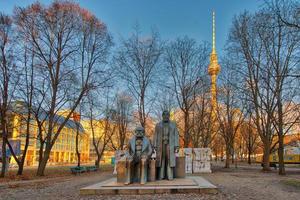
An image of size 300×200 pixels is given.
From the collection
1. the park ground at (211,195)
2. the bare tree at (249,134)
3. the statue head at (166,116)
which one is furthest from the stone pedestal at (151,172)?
the bare tree at (249,134)

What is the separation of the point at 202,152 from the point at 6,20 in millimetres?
19148

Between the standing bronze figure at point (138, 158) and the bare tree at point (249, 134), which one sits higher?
the bare tree at point (249, 134)

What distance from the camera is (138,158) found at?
12188 millimetres

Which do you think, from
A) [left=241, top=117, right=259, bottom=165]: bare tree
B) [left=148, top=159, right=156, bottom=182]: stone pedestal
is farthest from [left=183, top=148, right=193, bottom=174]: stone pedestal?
[left=241, top=117, right=259, bottom=165]: bare tree

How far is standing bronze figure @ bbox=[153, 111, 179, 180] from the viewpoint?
13.1 meters

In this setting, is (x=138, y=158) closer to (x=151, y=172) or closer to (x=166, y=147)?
(x=151, y=172)

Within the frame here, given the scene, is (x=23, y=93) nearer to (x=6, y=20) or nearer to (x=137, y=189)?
(x=6, y=20)

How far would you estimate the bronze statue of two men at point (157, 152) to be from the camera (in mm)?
12078

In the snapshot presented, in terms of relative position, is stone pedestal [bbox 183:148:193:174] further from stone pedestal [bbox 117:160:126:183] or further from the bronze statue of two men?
stone pedestal [bbox 117:160:126:183]

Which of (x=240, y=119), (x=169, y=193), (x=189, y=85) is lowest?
(x=169, y=193)

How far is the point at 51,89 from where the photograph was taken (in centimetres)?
2447

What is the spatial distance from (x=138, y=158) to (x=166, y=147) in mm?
1649

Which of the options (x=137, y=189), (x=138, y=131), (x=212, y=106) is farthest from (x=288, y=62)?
(x=137, y=189)

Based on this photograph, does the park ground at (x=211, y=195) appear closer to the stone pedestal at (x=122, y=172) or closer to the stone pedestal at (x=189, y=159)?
the stone pedestal at (x=122, y=172)
